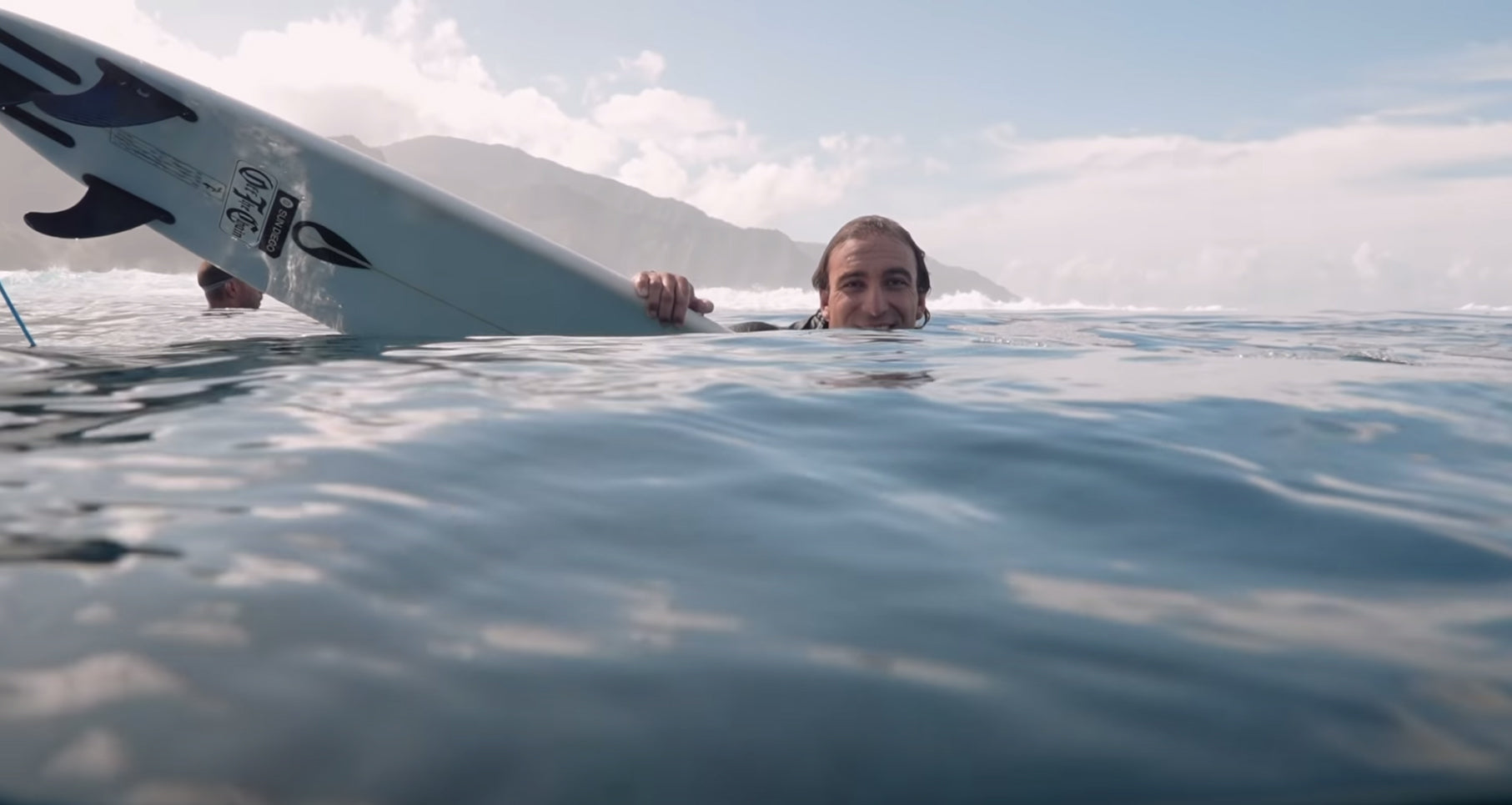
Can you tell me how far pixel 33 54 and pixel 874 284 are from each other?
3.92m

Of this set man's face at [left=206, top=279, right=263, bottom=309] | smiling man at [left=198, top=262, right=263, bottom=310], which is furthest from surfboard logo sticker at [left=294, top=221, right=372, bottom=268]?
man's face at [left=206, top=279, right=263, bottom=309]

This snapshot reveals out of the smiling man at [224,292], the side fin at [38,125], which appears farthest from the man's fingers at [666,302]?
the smiling man at [224,292]

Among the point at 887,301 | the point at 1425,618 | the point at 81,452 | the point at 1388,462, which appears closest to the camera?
the point at 1425,618

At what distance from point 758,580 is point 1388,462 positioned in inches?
59.7

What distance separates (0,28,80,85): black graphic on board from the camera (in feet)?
13.1

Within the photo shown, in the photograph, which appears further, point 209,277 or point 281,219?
point 209,277

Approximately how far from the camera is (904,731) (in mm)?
750

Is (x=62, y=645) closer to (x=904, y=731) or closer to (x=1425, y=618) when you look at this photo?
(x=904, y=731)

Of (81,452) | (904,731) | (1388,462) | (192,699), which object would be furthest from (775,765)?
(1388,462)

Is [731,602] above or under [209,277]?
under

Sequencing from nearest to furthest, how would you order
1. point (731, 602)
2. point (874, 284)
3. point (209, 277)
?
point (731, 602), point (874, 284), point (209, 277)

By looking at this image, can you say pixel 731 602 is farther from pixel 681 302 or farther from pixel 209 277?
pixel 209 277

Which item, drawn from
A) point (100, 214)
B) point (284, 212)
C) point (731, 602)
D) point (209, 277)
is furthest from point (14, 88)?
point (731, 602)

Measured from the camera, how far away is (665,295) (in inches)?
160
